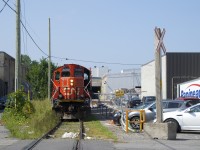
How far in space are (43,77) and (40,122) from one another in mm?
41780

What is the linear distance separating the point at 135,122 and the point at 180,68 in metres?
39.6

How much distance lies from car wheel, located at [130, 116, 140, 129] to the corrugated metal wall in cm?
3597

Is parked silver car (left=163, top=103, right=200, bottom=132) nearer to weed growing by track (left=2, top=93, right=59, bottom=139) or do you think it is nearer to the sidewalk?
the sidewalk

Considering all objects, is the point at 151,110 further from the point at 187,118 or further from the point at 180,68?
the point at 180,68

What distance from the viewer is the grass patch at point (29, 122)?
20.9 meters

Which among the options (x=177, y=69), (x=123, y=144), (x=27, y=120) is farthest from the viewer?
(x=177, y=69)

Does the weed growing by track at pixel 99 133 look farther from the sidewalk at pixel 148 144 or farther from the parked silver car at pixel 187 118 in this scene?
the parked silver car at pixel 187 118

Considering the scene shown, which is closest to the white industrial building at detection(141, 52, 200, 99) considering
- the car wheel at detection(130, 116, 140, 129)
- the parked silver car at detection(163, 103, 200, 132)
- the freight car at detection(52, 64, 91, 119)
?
the freight car at detection(52, 64, 91, 119)

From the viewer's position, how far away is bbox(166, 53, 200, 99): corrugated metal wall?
60050 millimetres

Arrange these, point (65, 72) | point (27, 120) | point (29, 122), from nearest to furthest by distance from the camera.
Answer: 1. point (29, 122)
2. point (27, 120)
3. point (65, 72)

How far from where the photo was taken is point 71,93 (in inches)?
1289

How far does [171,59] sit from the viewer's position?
60688 mm

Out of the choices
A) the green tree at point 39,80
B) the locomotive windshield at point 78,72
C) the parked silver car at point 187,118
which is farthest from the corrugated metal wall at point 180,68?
the parked silver car at point 187,118

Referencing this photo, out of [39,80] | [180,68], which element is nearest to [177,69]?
[180,68]
